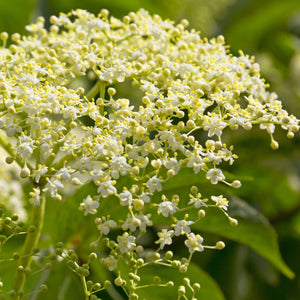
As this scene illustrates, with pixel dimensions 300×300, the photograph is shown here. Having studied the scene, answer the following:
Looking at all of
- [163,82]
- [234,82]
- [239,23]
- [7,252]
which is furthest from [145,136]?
[239,23]

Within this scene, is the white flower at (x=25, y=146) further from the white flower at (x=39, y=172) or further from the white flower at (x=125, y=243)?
the white flower at (x=125, y=243)

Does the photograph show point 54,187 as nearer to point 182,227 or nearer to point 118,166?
point 118,166

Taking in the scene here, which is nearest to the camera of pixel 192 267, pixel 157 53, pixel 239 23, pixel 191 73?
pixel 191 73

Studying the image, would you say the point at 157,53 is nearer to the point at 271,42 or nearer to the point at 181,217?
the point at 181,217

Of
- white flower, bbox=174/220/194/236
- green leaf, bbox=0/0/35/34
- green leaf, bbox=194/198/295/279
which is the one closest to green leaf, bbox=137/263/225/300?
green leaf, bbox=194/198/295/279

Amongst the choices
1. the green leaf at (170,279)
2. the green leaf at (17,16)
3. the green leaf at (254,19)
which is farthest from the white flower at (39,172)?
the green leaf at (254,19)

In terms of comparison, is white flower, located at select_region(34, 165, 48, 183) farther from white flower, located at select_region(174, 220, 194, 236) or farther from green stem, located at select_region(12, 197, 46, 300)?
white flower, located at select_region(174, 220, 194, 236)
